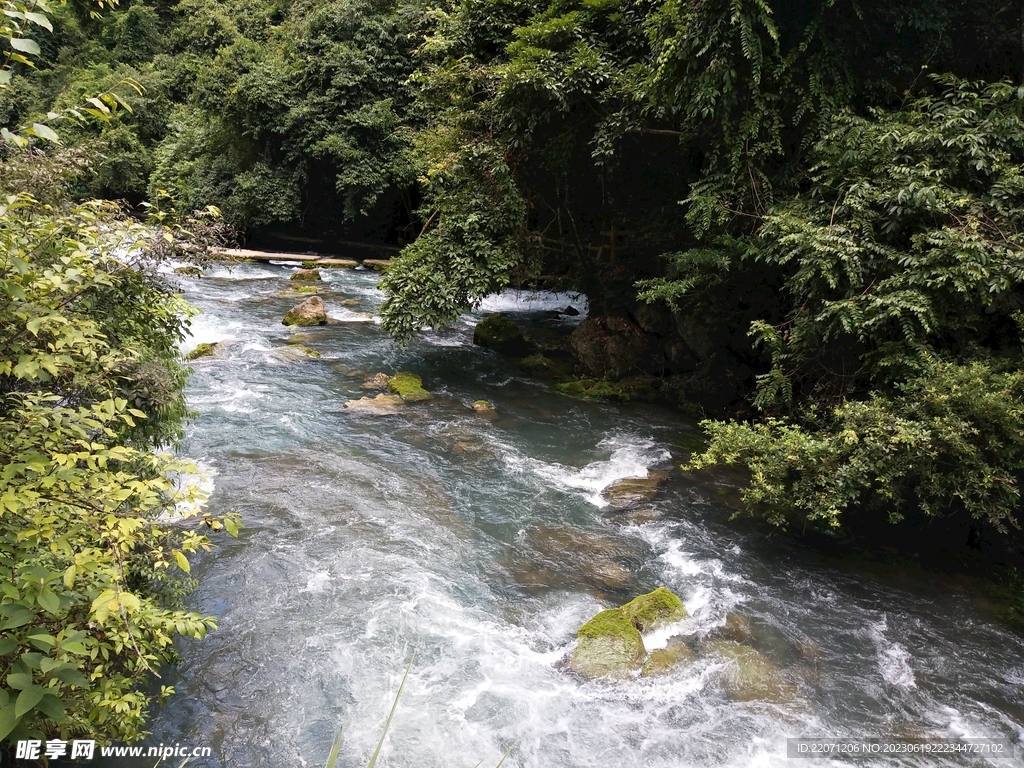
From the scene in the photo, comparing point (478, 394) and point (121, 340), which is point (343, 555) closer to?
point (121, 340)

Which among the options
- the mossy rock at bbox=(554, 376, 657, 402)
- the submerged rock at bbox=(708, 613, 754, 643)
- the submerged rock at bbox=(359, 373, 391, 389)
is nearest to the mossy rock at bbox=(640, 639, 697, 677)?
the submerged rock at bbox=(708, 613, 754, 643)

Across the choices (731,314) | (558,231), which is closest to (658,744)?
(731,314)

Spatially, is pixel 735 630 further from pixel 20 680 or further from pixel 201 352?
pixel 201 352

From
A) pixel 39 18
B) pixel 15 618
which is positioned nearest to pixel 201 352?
pixel 15 618

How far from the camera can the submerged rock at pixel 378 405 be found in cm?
1100

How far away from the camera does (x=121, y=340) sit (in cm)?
522

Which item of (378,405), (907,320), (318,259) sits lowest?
(378,405)

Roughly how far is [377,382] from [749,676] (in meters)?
8.62

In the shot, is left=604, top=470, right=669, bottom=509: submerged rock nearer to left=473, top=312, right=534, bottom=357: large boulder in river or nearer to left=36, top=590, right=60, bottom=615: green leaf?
left=473, top=312, right=534, bottom=357: large boulder in river

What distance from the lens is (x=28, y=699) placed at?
225cm

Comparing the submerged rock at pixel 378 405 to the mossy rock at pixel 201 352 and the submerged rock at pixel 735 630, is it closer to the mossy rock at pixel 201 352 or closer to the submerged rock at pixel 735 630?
the mossy rock at pixel 201 352

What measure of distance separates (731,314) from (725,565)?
4.91 m

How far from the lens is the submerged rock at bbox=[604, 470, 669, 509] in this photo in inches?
334

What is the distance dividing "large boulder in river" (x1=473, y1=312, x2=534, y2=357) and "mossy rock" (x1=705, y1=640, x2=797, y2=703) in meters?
A: 9.73
